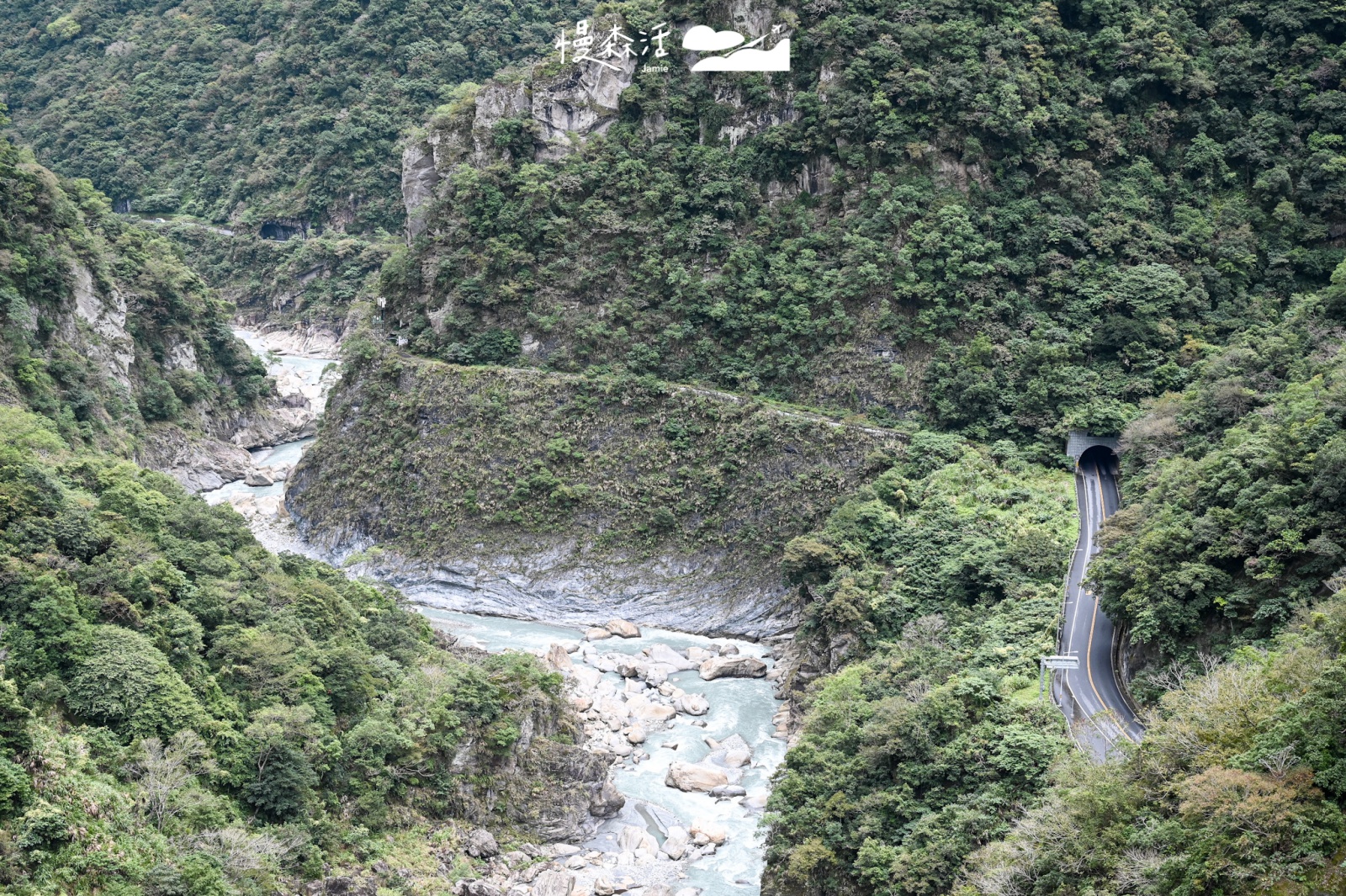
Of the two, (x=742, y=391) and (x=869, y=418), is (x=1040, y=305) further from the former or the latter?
(x=742, y=391)

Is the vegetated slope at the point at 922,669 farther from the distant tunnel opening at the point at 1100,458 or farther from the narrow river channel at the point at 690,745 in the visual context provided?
the distant tunnel opening at the point at 1100,458

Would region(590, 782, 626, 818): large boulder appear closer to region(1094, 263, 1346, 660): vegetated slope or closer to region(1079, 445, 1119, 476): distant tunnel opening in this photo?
region(1094, 263, 1346, 660): vegetated slope

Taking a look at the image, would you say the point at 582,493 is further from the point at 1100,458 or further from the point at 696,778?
the point at 1100,458

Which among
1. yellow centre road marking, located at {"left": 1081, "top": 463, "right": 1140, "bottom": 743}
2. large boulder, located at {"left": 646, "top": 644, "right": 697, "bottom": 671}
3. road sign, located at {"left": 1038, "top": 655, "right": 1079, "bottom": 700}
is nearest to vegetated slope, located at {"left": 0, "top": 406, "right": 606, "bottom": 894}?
large boulder, located at {"left": 646, "top": 644, "right": 697, "bottom": 671}

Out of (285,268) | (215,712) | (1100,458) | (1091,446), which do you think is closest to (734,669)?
(1091,446)

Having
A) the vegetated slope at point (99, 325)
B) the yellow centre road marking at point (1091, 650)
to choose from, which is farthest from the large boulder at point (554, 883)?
the vegetated slope at point (99, 325)

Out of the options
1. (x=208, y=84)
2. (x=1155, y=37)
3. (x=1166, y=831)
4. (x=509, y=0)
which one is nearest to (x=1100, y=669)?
(x=1166, y=831)
